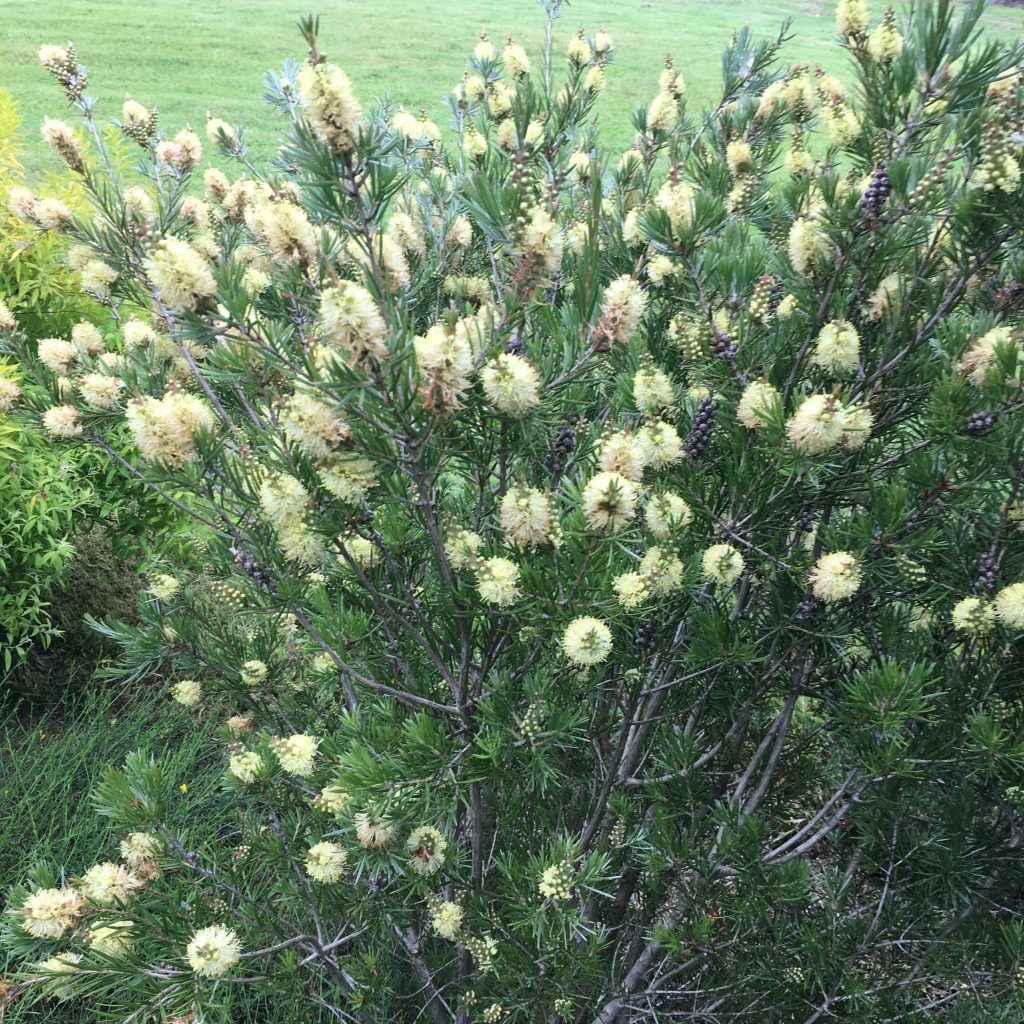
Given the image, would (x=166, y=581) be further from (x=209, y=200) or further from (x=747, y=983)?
(x=747, y=983)

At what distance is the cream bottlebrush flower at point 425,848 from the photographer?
1.72m

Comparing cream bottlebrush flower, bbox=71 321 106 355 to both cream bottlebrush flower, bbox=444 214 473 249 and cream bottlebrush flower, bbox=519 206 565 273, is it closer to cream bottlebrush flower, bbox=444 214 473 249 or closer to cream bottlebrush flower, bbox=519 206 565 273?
cream bottlebrush flower, bbox=444 214 473 249

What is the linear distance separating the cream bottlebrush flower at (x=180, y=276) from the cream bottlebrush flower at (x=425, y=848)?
3.58ft

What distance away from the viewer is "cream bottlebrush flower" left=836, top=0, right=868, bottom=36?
164cm

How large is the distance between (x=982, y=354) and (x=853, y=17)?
0.76 metres

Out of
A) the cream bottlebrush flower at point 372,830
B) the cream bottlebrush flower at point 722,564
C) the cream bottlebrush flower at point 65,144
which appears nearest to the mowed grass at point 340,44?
the cream bottlebrush flower at point 65,144

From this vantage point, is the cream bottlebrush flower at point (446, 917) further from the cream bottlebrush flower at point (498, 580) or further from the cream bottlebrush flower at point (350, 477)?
the cream bottlebrush flower at point (350, 477)

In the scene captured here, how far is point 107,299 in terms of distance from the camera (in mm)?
2318

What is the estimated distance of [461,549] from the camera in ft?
4.67

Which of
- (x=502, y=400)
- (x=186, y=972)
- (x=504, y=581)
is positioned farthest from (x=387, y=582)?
(x=186, y=972)

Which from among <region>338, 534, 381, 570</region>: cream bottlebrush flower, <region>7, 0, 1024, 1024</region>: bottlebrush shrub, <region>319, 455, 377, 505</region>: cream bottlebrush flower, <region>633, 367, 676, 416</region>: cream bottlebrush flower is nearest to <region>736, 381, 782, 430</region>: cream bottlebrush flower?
<region>7, 0, 1024, 1024</region>: bottlebrush shrub

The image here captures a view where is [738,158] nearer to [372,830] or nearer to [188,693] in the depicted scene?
[372,830]

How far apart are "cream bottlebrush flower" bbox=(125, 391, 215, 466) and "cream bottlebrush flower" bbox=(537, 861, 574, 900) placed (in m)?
0.99

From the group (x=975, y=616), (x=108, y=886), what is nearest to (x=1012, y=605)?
(x=975, y=616)
